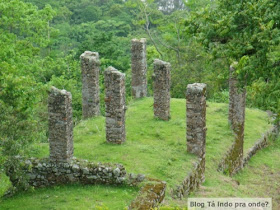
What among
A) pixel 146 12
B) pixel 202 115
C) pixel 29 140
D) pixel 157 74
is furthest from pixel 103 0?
pixel 29 140

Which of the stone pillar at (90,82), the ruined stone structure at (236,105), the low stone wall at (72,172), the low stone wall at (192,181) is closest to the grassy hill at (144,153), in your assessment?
the low stone wall at (192,181)

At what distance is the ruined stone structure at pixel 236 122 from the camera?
19.9 metres

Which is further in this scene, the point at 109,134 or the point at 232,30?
the point at 109,134

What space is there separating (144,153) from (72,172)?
11.2 feet

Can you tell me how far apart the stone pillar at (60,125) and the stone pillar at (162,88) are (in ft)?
23.0

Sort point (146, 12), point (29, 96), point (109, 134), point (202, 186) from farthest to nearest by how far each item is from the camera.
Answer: point (146, 12), point (109, 134), point (202, 186), point (29, 96)

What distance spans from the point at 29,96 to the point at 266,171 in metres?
11.4

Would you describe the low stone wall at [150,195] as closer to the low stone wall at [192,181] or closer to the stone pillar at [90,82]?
the low stone wall at [192,181]

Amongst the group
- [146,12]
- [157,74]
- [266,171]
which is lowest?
[266,171]

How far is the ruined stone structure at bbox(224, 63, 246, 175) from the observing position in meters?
Answer: 19.9

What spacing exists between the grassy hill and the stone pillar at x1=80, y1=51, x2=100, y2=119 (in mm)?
599

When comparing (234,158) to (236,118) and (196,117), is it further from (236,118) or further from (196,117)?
(196,117)

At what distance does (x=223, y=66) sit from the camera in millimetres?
30984

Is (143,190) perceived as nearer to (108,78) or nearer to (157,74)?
(108,78)
